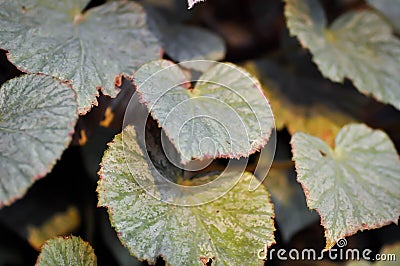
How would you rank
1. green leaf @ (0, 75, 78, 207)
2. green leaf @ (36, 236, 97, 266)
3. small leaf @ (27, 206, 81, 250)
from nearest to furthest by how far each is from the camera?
green leaf @ (0, 75, 78, 207), green leaf @ (36, 236, 97, 266), small leaf @ (27, 206, 81, 250)

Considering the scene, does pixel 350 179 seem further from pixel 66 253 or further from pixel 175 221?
pixel 66 253

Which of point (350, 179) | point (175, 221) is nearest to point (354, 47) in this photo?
point (350, 179)

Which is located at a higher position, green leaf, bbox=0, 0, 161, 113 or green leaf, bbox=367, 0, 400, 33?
green leaf, bbox=0, 0, 161, 113

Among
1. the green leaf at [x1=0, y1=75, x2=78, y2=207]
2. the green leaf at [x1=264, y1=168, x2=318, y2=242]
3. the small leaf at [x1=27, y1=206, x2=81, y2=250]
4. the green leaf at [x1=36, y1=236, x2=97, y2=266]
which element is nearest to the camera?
the green leaf at [x1=0, y1=75, x2=78, y2=207]

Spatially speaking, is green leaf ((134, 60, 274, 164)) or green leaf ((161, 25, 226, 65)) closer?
green leaf ((134, 60, 274, 164))

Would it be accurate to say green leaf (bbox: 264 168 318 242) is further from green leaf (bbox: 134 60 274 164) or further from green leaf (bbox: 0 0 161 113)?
green leaf (bbox: 0 0 161 113)

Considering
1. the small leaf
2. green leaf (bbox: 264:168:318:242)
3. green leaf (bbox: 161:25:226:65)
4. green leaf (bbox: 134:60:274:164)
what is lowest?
green leaf (bbox: 264:168:318:242)

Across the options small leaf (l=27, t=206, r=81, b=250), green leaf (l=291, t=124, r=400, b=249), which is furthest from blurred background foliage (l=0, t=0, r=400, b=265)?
green leaf (l=291, t=124, r=400, b=249)
